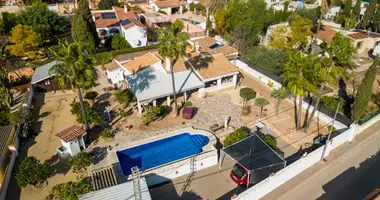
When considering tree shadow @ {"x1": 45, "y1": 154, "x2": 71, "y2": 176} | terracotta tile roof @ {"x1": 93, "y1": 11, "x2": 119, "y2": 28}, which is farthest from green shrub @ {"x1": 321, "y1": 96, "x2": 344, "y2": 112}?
terracotta tile roof @ {"x1": 93, "y1": 11, "x2": 119, "y2": 28}

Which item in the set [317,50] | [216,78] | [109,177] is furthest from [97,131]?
[317,50]

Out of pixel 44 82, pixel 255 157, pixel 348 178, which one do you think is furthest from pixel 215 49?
pixel 348 178

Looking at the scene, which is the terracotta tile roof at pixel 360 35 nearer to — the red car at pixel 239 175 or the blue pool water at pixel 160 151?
the blue pool water at pixel 160 151

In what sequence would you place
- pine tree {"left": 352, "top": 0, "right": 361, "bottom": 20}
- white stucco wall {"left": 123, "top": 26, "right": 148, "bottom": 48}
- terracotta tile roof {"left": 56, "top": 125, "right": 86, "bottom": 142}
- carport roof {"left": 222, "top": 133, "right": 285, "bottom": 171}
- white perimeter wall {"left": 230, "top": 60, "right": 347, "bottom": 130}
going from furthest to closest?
pine tree {"left": 352, "top": 0, "right": 361, "bottom": 20}
white stucco wall {"left": 123, "top": 26, "right": 148, "bottom": 48}
white perimeter wall {"left": 230, "top": 60, "right": 347, "bottom": 130}
terracotta tile roof {"left": 56, "top": 125, "right": 86, "bottom": 142}
carport roof {"left": 222, "top": 133, "right": 285, "bottom": 171}

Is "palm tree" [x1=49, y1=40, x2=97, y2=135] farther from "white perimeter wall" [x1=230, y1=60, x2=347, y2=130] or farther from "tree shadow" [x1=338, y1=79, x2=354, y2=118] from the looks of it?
"tree shadow" [x1=338, y1=79, x2=354, y2=118]

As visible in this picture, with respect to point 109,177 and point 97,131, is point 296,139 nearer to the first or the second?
point 109,177

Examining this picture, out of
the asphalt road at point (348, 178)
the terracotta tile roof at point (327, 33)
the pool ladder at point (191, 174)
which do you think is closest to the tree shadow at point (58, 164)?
the pool ladder at point (191, 174)
